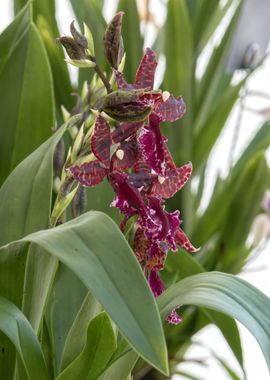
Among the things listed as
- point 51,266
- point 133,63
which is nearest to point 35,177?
point 51,266

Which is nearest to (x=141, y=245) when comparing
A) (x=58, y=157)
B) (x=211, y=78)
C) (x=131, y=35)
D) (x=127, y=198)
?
(x=127, y=198)

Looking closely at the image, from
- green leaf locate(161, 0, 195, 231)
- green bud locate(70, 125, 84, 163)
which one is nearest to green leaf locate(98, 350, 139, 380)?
green bud locate(70, 125, 84, 163)

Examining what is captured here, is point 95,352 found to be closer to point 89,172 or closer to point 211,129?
point 89,172

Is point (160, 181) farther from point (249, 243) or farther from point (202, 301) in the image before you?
point (249, 243)

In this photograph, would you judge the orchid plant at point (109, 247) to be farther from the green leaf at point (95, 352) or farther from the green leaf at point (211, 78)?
the green leaf at point (211, 78)

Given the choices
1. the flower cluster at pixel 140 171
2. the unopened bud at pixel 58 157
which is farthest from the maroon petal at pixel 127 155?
the unopened bud at pixel 58 157

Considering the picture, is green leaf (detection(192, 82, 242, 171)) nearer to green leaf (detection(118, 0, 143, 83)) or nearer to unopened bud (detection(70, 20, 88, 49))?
green leaf (detection(118, 0, 143, 83))
